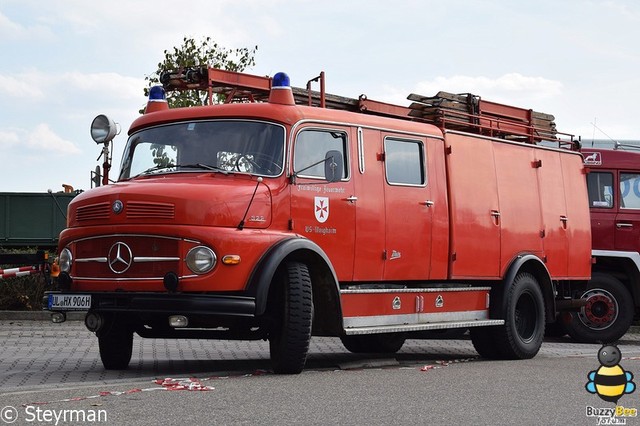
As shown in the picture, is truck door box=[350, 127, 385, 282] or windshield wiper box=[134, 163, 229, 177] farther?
truck door box=[350, 127, 385, 282]

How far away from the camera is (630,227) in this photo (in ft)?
58.2

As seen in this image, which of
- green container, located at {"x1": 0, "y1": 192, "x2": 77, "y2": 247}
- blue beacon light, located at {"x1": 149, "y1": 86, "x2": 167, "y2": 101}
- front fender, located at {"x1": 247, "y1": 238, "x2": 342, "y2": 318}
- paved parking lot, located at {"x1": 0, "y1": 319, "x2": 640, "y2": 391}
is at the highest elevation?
green container, located at {"x1": 0, "y1": 192, "x2": 77, "y2": 247}

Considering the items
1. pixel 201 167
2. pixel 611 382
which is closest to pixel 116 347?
pixel 201 167

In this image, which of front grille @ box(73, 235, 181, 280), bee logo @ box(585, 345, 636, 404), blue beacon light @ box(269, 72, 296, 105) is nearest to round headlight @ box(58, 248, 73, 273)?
front grille @ box(73, 235, 181, 280)

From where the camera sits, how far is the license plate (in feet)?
34.0

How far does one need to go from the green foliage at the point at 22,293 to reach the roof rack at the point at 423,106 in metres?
10.2

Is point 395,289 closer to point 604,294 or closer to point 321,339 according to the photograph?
point 321,339

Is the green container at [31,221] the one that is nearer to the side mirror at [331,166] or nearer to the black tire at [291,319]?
the side mirror at [331,166]

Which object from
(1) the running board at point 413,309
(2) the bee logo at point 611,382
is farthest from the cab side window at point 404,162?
(2) the bee logo at point 611,382

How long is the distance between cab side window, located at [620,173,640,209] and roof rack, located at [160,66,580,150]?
213 cm

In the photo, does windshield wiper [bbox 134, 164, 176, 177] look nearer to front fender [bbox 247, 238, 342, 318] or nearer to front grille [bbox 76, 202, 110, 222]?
front grille [bbox 76, 202, 110, 222]

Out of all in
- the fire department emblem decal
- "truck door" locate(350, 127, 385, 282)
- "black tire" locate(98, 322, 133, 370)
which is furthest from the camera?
"truck door" locate(350, 127, 385, 282)

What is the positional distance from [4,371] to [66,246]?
4.61ft

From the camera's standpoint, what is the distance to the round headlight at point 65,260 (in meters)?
10.8
